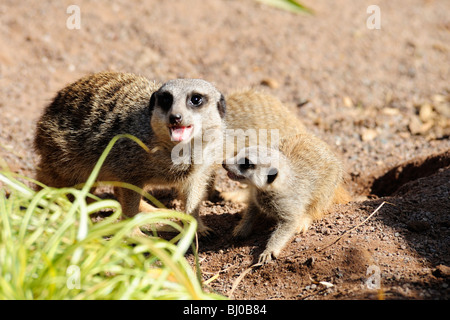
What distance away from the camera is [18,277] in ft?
5.33

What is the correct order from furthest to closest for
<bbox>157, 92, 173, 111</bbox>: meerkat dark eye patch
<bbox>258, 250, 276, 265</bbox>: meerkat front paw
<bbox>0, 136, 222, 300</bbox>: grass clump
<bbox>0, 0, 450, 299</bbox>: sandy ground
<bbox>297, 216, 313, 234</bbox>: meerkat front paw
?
<bbox>297, 216, 313, 234</bbox>: meerkat front paw, <bbox>157, 92, 173, 111</bbox>: meerkat dark eye patch, <bbox>258, 250, 276, 265</bbox>: meerkat front paw, <bbox>0, 0, 450, 299</bbox>: sandy ground, <bbox>0, 136, 222, 300</bbox>: grass clump

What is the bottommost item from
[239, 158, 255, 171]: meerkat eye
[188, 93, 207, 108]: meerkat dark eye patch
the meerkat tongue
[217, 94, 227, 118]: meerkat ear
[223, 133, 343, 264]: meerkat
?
[223, 133, 343, 264]: meerkat

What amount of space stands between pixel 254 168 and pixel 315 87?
237 cm

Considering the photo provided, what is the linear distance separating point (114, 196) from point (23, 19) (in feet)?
8.13

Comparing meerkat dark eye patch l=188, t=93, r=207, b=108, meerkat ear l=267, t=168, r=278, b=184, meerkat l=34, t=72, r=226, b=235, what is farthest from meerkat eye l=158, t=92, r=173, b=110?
meerkat ear l=267, t=168, r=278, b=184

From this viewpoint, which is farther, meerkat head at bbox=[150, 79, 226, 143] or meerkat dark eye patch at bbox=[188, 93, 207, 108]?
meerkat dark eye patch at bbox=[188, 93, 207, 108]

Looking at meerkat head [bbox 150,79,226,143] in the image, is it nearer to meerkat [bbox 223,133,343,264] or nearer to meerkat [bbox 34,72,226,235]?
meerkat [bbox 34,72,226,235]

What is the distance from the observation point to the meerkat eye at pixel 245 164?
107 inches

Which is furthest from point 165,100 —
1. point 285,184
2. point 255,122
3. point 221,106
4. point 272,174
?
point 255,122

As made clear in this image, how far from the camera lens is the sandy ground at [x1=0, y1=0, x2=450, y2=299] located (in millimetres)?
2414

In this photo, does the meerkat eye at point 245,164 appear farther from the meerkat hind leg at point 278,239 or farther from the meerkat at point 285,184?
the meerkat hind leg at point 278,239

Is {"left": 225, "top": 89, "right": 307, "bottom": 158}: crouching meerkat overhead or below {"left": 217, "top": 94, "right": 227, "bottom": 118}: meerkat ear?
below
